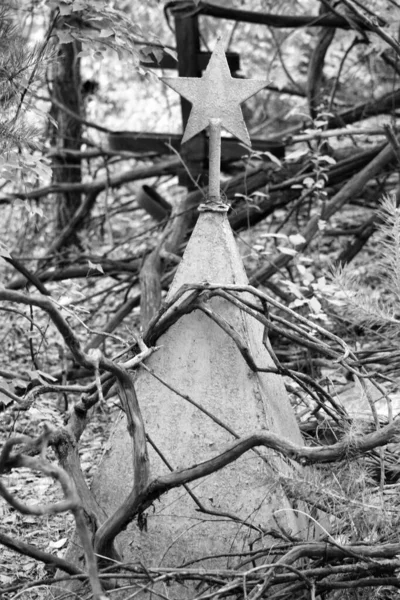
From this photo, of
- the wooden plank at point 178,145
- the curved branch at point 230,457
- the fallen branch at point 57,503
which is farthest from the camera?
the wooden plank at point 178,145

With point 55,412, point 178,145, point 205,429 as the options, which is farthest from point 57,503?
point 178,145

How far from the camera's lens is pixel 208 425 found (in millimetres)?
2680

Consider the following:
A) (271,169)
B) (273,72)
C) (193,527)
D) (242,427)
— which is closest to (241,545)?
(193,527)

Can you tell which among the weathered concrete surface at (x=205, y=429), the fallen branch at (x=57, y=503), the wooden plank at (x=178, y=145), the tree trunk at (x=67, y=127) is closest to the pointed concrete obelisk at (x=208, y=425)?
the weathered concrete surface at (x=205, y=429)

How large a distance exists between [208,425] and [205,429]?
0.05 feet

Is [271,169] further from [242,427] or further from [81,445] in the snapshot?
[242,427]

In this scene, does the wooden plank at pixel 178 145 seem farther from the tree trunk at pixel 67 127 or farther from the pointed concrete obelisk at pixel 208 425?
the pointed concrete obelisk at pixel 208 425

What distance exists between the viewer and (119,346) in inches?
239

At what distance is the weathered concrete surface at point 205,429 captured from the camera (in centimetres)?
259

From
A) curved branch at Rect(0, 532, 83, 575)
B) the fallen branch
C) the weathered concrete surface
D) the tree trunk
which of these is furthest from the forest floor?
the fallen branch

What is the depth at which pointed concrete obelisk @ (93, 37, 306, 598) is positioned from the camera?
2580 millimetres

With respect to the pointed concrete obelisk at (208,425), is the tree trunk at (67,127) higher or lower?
higher

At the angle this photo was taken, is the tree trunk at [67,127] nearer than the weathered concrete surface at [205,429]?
No

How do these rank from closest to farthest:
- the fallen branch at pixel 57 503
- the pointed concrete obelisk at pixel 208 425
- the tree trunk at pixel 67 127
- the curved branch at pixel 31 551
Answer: the fallen branch at pixel 57 503 → the curved branch at pixel 31 551 → the pointed concrete obelisk at pixel 208 425 → the tree trunk at pixel 67 127
